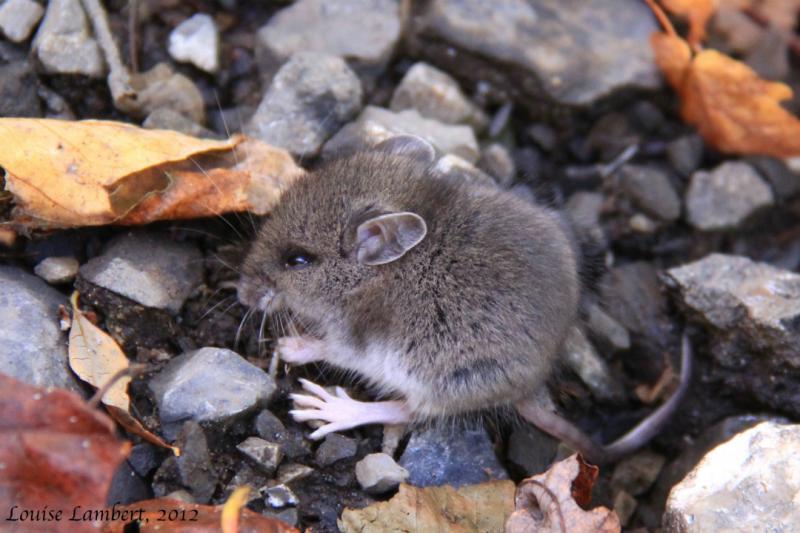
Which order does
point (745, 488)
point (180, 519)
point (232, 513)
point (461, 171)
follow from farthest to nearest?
point (461, 171) < point (745, 488) < point (180, 519) < point (232, 513)

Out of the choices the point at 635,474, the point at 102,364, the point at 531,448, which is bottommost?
the point at 635,474

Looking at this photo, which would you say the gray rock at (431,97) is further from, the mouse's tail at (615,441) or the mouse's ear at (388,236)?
the mouse's tail at (615,441)

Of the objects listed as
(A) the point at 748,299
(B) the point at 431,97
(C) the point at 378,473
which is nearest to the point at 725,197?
(A) the point at 748,299

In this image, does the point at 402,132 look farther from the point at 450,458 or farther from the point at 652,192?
the point at 450,458

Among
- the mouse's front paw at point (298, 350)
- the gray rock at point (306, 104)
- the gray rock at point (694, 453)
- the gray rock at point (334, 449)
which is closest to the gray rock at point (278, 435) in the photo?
the gray rock at point (334, 449)

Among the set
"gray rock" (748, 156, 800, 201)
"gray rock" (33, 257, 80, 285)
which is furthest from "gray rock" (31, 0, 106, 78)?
"gray rock" (748, 156, 800, 201)

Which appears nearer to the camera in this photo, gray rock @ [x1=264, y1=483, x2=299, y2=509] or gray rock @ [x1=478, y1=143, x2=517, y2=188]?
gray rock @ [x1=264, y1=483, x2=299, y2=509]

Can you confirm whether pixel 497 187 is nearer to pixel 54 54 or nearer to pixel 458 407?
pixel 458 407

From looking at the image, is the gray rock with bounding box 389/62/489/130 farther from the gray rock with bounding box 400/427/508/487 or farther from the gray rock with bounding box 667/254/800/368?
the gray rock with bounding box 400/427/508/487
